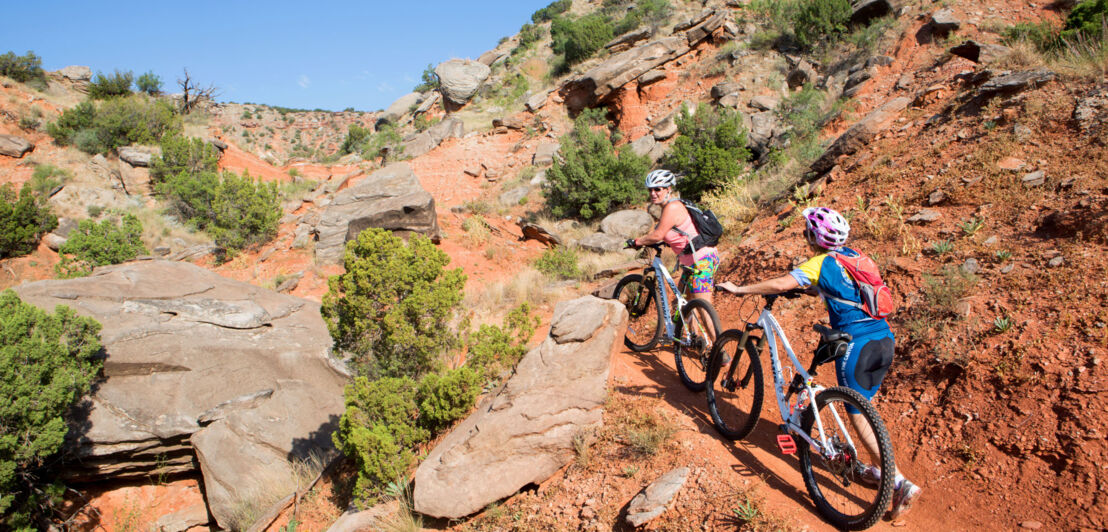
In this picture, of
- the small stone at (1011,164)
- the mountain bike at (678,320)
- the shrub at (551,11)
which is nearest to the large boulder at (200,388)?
the mountain bike at (678,320)

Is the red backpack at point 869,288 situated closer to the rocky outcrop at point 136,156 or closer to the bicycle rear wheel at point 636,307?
the bicycle rear wheel at point 636,307

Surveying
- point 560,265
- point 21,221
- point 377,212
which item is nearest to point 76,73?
point 21,221

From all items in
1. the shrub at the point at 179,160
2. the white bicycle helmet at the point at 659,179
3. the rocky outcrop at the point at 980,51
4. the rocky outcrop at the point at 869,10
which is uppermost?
the shrub at the point at 179,160

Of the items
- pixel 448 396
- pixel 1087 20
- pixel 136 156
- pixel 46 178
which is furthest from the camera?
pixel 136 156

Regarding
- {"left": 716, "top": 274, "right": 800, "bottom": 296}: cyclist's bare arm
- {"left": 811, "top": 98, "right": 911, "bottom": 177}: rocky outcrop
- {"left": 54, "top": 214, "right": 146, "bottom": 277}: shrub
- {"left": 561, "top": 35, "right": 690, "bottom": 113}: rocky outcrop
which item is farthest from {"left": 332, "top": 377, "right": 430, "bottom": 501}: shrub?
{"left": 561, "top": 35, "right": 690, "bottom": 113}: rocky outcrop

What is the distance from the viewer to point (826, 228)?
138 inches

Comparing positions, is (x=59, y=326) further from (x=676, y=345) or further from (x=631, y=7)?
(x=631, y=7)

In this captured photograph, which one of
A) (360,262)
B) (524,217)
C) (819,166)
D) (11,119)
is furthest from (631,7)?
(360,262)

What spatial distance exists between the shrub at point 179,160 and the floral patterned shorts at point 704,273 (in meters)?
19.6

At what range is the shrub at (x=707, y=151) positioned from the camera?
14602 mm

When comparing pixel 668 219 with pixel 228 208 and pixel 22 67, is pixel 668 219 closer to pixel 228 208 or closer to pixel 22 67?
pixel 228 208

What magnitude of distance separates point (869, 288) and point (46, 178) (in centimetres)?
2322

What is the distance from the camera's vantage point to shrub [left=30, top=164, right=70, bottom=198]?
662 inches

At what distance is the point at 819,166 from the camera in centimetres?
998
